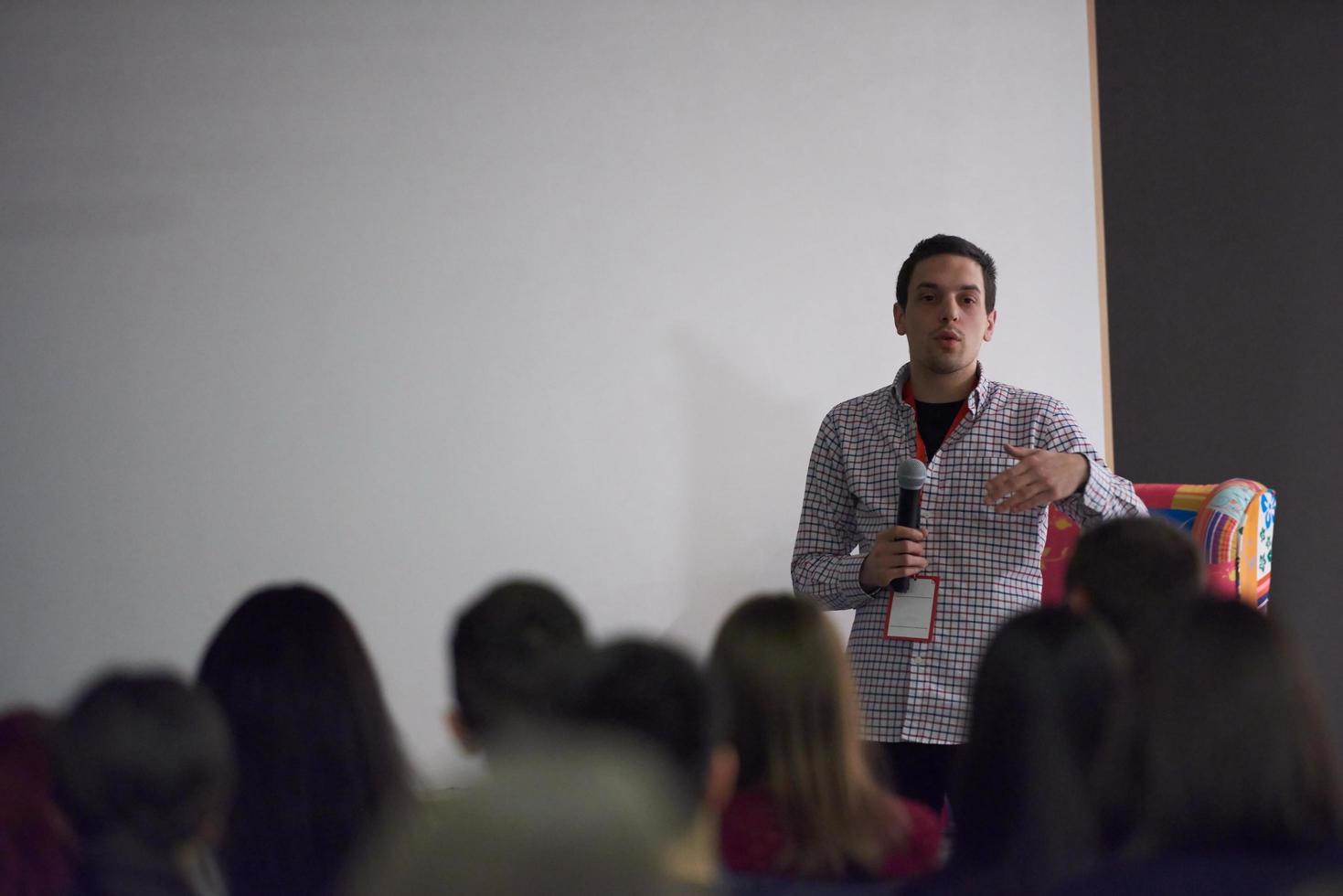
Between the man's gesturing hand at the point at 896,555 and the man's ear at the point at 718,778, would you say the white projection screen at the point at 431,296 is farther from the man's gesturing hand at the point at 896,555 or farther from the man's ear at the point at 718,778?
the man's ear at the point at 718,778

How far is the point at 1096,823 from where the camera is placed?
4.87ft

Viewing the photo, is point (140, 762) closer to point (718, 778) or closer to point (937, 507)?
point (718, 778)

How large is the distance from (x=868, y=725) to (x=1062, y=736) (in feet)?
4.17

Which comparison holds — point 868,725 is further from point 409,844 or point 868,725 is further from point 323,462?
point 409,844

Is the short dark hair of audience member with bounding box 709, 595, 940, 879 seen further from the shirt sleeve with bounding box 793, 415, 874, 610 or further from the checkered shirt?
the shirt sleeve with bounding box 793, 415, 874, 610

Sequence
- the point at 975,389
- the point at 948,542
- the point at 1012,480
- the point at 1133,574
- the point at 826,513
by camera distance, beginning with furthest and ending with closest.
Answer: the point at 826,513
the point at 975,389
the point at 948,542
the point at 1012,480
the point at 1133,574

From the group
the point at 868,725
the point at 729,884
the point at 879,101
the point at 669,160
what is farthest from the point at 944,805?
the point at 879,101

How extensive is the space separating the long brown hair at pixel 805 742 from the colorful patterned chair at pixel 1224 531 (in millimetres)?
1512

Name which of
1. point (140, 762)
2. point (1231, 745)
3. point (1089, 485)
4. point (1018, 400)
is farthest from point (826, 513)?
point (140, 762)

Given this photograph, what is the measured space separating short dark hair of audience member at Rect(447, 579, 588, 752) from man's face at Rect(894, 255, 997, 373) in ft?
4.49

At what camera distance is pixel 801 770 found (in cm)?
171

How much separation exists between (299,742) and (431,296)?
6.56 feet

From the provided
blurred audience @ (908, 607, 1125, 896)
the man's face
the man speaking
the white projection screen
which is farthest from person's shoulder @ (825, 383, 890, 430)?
blurred audience @ (908, 607, 1125, 896)

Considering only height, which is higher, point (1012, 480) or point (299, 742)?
point (1012, 480)
